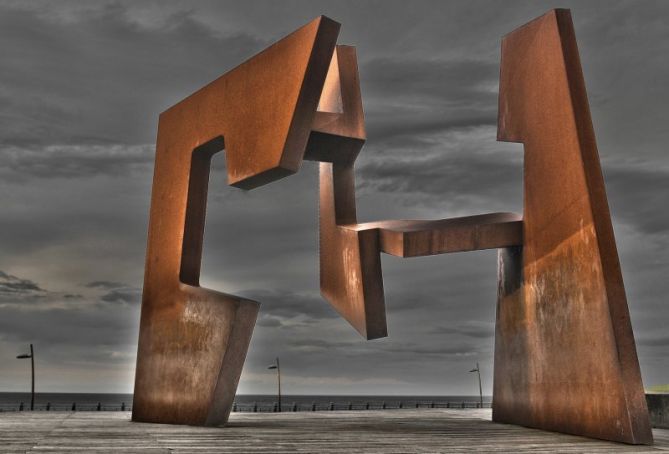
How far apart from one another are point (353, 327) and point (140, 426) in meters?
4.01

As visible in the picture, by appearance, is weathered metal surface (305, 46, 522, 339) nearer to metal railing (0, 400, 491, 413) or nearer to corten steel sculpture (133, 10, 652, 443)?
corten steel sculpture (133, 10, 652, 443)

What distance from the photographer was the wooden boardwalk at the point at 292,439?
27.1ft

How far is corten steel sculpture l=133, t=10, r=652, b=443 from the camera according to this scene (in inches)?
424

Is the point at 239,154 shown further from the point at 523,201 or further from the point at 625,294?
the point at 625,294

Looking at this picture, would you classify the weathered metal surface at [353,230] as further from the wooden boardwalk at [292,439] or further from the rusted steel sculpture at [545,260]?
the wooden boardwalk at [292,439]

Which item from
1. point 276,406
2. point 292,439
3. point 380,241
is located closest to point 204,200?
point 380,241

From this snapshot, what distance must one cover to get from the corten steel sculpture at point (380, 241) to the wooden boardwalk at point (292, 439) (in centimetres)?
75

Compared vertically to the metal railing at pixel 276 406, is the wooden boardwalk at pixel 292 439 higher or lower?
lower

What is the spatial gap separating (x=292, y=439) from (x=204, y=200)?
19.2 ft

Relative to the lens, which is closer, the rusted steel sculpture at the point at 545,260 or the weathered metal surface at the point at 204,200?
the rusted steel sculpture at the point at 545,260

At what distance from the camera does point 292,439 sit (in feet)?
31.7

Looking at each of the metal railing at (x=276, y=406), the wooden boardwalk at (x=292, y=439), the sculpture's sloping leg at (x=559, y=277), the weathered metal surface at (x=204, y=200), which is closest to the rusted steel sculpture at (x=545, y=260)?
the sculpture's sloping leg at (x=559, y=277)

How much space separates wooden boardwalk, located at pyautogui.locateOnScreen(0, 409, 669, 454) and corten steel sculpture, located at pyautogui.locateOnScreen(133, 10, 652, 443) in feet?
2.45

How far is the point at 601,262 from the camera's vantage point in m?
10.5
